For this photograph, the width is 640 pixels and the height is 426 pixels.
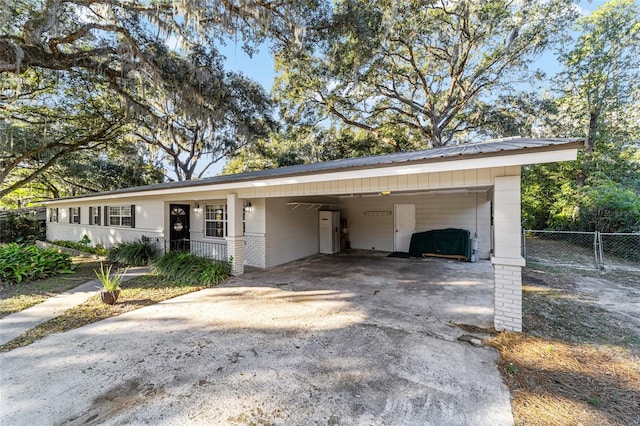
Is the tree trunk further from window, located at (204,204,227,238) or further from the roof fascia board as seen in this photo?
window, located at (204,204,227,238)

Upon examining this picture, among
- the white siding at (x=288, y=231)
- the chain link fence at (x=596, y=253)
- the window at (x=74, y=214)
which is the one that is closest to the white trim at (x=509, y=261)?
the chain link fence at (x=596, y=253)

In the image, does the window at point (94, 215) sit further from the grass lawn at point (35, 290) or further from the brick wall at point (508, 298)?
the brick wall at point (508, 298)

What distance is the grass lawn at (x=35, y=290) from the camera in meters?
5.08

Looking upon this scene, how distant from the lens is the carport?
3.78 metres

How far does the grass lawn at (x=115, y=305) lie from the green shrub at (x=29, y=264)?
2.62m

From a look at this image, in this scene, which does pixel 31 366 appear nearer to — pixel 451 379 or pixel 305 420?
pixel 305 420

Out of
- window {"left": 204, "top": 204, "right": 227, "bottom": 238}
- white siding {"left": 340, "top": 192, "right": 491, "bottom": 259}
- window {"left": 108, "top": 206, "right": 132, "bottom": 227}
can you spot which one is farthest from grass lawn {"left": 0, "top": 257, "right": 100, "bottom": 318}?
white siding {"left": 340, "top": 192, "right": 491, "bottom": 259}

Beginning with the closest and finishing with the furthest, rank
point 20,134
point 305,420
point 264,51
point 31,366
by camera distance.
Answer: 1. point 305,420
2. point 31,366
3. point 264,51
4. point 20,134

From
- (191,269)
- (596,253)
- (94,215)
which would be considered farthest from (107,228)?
(596,253)

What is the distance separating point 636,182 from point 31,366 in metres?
20.0

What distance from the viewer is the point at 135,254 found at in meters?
9.05

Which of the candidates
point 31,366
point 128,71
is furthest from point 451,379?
point 128,71

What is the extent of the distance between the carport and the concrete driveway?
1490 millimetres

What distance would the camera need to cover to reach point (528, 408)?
2.34 m
